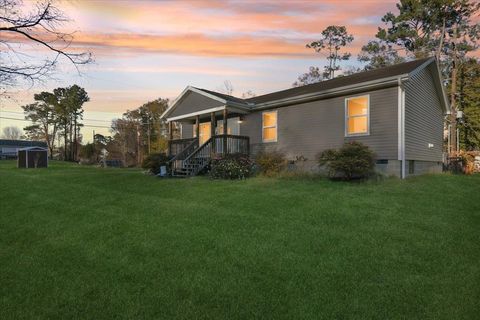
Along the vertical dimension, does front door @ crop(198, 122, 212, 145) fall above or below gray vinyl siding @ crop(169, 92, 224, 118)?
below

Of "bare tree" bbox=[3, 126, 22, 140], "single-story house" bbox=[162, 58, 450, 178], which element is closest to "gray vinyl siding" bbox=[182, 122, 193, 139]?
"single-story house" bbox=[162, 58, 450, 178]

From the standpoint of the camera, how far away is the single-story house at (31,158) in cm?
2392

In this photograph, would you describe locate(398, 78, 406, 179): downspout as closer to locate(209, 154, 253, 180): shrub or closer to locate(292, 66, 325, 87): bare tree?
locate(209, 154, 253, 180): shrub

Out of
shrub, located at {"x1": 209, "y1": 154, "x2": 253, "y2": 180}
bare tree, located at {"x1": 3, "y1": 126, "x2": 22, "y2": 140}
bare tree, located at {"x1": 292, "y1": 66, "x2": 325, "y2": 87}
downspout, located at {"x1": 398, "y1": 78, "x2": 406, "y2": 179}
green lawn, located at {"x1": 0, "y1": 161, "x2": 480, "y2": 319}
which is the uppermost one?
bare tree, located at {"x1": 292, "y1": 66, "x2": 325, "y2": 87}

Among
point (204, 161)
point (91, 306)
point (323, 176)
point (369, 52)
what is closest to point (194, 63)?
point (204, 161)

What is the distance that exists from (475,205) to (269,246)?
5808mm

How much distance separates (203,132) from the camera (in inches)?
743

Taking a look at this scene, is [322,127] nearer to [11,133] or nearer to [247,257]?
[247,257]

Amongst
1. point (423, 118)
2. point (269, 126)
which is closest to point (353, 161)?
point (423, 118)

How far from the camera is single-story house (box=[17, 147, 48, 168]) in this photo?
2392 cm

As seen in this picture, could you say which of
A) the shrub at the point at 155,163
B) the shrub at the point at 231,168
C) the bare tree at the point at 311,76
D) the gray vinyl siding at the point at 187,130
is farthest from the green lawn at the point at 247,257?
the bare tree at the point at 311,76

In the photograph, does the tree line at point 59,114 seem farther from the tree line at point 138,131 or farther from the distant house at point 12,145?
the tree line at point 138,131

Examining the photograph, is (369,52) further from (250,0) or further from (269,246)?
(269,246)

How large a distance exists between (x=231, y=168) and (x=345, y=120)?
4.73 metres
